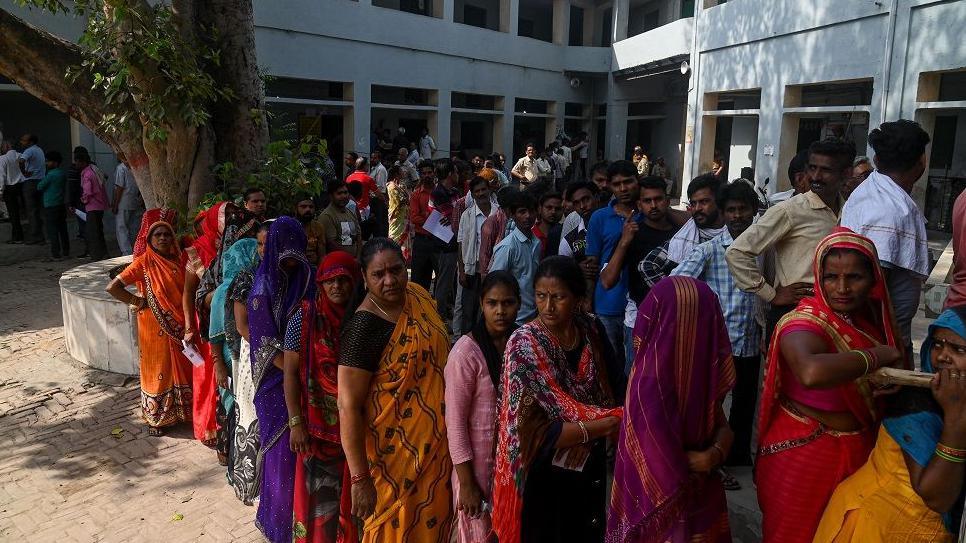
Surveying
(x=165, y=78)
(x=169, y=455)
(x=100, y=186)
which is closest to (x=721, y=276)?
(x=169, y=455)

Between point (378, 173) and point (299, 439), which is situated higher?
point (378, 173)

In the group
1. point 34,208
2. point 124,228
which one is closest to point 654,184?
point 124,228

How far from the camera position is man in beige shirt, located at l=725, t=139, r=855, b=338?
10.5 ft

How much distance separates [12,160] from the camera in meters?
11.5

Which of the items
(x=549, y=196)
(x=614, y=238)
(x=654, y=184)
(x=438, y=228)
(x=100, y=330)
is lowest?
(x=100, y=330)

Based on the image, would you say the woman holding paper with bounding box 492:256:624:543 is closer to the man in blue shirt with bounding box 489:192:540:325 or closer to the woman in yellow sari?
the woman in yellow sari

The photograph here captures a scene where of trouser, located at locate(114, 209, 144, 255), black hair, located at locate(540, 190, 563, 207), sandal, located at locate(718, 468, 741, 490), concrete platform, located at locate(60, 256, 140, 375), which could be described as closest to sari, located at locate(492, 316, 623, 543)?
sandal, located at locate(718, 468, 741, 490)

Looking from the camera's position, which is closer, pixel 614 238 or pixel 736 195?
pixel 736 195

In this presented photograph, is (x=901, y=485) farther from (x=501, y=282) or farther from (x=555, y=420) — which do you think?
(x=501, y=282)

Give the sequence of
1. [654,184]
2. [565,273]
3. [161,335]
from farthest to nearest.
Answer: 1. [161,335]
2. [654,184]
3. [565,273]

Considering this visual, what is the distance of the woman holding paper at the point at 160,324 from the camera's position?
4.86 m

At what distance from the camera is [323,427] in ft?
9.89

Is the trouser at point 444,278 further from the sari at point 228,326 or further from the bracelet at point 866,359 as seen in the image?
the bracelet at point 866,359

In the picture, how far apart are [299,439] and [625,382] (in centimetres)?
149
